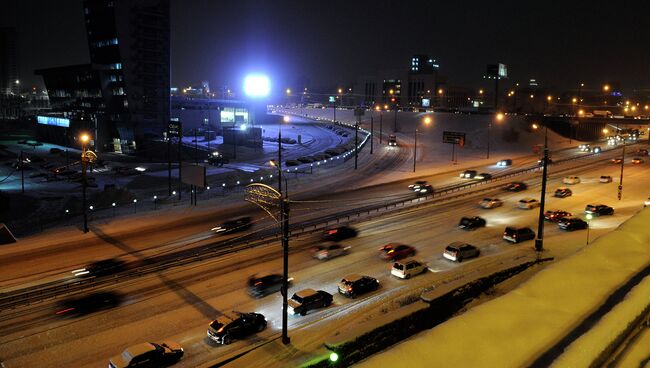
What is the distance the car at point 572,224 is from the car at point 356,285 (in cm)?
1595

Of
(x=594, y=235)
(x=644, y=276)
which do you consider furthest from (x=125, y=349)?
(x=594, y=235)

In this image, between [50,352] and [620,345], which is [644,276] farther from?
[50,352]

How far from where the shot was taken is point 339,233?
3014 centimetres

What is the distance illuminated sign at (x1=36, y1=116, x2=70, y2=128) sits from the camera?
97194 mm

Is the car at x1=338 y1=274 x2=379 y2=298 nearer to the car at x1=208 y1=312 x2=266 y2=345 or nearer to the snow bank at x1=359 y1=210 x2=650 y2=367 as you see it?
the car at x1=208 y1=312 x2=266 y2=345

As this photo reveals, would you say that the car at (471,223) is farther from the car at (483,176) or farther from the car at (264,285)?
the car at (483,176)

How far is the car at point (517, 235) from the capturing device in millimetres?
29297

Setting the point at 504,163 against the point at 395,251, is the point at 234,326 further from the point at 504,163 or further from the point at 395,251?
the point at 504,163

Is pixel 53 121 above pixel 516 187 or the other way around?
above

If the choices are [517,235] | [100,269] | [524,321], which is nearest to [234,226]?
[100,269]

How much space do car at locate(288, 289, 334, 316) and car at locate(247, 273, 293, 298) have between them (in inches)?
77.4

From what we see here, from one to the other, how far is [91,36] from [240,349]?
9513 centimetres

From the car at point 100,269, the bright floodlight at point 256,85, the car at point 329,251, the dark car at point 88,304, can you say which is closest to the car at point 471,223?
the car at point 329,251

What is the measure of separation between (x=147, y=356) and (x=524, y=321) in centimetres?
1399
